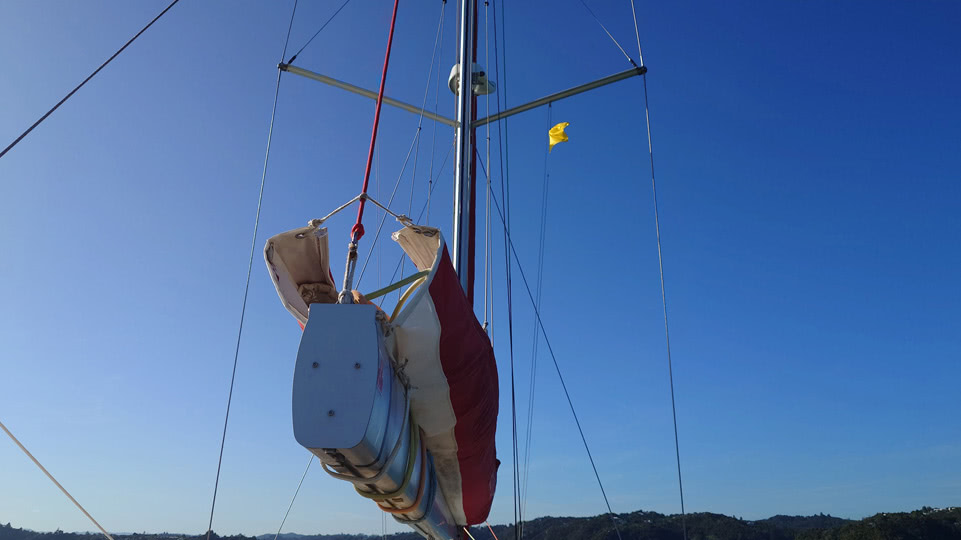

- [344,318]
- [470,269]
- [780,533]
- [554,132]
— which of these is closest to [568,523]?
[780,533]

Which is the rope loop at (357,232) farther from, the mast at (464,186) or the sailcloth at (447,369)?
the mast at (464,186)

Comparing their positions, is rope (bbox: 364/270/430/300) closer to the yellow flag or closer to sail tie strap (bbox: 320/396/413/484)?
sail tie strap (bbox: 320/396/413/484)

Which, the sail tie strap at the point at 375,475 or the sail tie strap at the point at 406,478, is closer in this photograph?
the sail tie strap at the point at 375,475

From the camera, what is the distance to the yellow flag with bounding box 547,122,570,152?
1078 centimetres

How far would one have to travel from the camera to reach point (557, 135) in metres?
10.9

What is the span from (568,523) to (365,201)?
52928 millimetres

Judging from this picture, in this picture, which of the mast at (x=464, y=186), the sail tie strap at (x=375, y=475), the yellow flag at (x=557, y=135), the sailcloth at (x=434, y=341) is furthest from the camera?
the yellow flag at (x=557, y=135)

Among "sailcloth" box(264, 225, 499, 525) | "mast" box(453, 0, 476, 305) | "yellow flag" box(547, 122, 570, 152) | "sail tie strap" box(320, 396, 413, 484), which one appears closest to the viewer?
"sail tie strap" box(320, 396, 413, 484)

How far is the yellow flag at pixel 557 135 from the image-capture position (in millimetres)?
10781

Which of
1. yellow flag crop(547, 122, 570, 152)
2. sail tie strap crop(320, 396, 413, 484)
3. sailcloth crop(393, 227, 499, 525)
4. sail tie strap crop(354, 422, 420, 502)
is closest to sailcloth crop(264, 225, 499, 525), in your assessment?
sailcloth crop(393, 227, 499, 525)

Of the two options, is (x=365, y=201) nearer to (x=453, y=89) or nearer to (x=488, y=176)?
(x=453, y=89)

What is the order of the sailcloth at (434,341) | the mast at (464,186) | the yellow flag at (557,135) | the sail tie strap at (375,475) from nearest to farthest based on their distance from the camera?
1. the sail tie strap at (375,475)
2. the sailcloth at (434,341)
3. the mast at (464,186)
4. the yellow flag at (557,135)

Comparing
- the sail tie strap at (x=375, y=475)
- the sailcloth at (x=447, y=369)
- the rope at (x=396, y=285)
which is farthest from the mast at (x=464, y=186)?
the sail tie strap at (x=375, y=475)

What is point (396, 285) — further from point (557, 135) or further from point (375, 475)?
point (557, 135)
